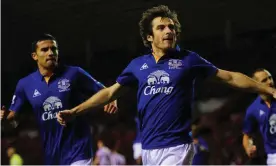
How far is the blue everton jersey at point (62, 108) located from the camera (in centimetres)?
511

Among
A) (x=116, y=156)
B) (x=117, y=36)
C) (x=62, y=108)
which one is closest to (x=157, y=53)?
(x=62, y=108)

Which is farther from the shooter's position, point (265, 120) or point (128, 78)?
point (265, 120)

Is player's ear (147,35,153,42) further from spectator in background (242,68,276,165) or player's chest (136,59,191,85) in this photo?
spectator in background (242,68,276,165)

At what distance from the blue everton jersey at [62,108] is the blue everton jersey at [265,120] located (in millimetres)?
1902

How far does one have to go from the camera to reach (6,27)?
6.83 metres

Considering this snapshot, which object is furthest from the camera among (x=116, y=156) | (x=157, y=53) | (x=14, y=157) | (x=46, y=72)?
(x=116, y=156)

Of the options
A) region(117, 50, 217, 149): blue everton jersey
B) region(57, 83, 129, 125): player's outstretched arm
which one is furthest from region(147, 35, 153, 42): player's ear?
region(57, 83, 129, 125): player's outstretched arm

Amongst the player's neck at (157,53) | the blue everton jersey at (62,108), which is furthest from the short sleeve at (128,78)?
the blue everton jersey at (62,108)

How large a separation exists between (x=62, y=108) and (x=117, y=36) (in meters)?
1.47

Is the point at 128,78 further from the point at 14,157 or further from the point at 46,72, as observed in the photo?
A: the point at 14,157

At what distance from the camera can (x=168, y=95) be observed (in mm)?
3932

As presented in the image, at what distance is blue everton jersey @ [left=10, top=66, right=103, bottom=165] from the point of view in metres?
5.11

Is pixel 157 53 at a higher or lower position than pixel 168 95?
higher

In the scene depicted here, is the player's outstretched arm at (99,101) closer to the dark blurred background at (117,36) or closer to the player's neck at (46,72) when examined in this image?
the player's neck at (46,72)
